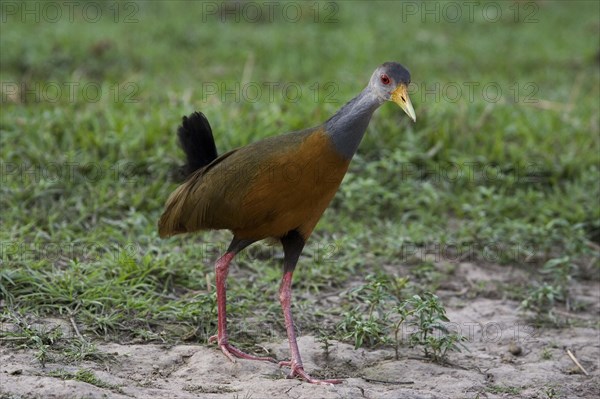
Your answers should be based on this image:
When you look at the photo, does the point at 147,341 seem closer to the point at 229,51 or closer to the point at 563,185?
the point at 563,185

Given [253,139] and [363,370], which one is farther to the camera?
[253,139]

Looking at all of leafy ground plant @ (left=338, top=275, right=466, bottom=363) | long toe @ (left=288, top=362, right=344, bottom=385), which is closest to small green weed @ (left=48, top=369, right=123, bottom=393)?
long toe @ (left=288, top=362, right=344, bottom=385)

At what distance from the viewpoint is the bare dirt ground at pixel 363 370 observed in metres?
4.09

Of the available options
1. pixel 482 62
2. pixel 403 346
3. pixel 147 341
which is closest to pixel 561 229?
pixel 403 346

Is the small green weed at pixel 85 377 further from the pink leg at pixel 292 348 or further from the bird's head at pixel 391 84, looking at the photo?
the bird's head at pixel 391 84

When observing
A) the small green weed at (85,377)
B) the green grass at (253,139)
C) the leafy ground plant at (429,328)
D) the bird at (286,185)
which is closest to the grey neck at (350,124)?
the bird at (286,185)

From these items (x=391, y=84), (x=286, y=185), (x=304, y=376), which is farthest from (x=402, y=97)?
(x=304, y=376)

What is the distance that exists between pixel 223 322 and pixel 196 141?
3.41 ft

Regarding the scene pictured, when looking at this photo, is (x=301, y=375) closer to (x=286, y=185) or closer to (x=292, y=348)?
(x=292, y=348)

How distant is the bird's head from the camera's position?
4598 millimetres

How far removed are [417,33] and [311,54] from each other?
1561 mm

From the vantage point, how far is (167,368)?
447 cm

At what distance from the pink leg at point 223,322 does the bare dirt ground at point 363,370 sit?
6cm

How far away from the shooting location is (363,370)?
15.3 ft
